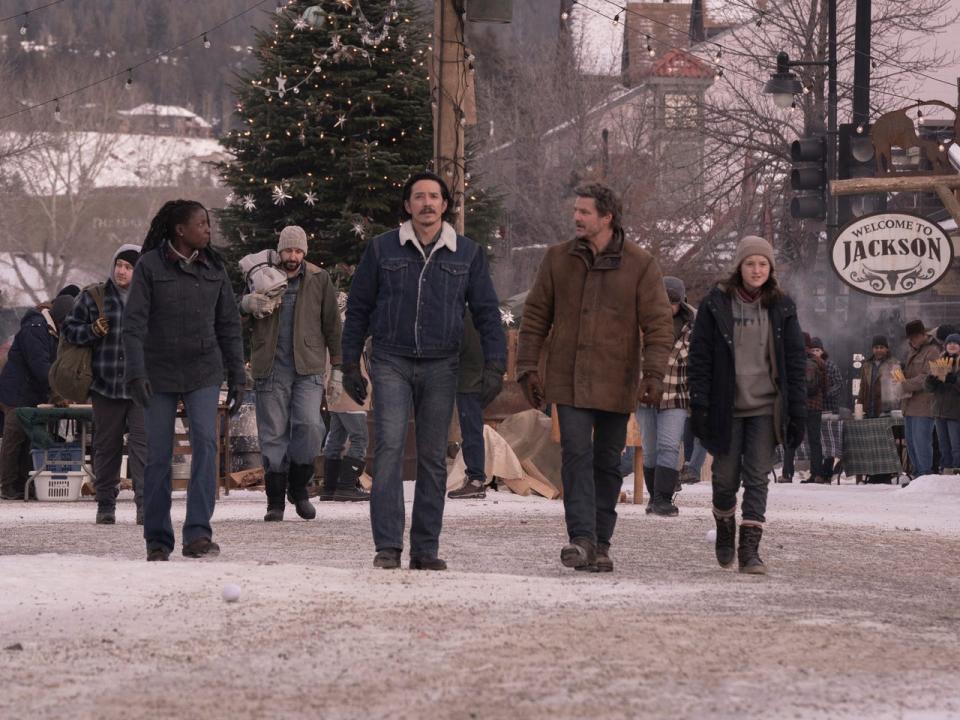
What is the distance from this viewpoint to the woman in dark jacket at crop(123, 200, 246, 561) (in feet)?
32.6

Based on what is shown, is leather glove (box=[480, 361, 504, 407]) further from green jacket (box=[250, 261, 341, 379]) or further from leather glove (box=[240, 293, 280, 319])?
leather glove (box=[240, 293, 280, 319])

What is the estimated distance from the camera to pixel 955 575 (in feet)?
33.5

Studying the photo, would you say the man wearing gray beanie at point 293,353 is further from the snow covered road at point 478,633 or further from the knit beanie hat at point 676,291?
the knit beanie hat at point 676,291

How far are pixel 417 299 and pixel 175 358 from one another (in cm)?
137

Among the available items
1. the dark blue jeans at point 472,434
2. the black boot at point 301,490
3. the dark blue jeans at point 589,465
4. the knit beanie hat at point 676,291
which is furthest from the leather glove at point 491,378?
the dark blue jeans at point 472,434

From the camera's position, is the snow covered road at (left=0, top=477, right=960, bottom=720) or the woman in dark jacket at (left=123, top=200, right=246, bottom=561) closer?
the snow covered road at (left=0, top=477, right=960, bottom=720)

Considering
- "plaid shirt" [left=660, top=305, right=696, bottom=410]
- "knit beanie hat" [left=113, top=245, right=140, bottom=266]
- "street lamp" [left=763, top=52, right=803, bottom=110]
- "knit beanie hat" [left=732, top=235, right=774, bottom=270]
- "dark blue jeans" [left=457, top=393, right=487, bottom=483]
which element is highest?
"street lamp" [left=763, top=52, right=803, bottom=110]

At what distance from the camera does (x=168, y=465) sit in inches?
396

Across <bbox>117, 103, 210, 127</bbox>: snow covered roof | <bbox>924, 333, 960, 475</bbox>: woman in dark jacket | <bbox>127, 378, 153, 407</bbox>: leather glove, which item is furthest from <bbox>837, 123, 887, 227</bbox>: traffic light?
<bbox>117, 103, 210, 127</bbox>: snow covered roof

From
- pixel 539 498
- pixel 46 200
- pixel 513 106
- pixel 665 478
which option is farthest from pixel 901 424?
pixel 46 200

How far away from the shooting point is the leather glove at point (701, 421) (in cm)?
989

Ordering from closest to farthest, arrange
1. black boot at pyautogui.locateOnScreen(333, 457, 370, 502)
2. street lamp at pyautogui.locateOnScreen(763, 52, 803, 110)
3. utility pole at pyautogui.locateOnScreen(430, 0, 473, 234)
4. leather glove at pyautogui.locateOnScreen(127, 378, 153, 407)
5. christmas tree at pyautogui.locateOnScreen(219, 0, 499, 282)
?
leather glove at pyautogui.locateOnScreen(127, 378, 153, 407), black boot at pyautogui.locateOnScreen(333, 457, 370, 502), utility pole at pyautogui.locateOnScreen(430, 0, 473, 234), street lamp at pyautogui.locateOnScreen(763, 52, 803, 110), christmas tree at pyautogui.locateOnScreen(219, 0, 499, 282)

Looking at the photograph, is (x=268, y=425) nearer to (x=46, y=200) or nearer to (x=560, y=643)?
(x=560, y=643)

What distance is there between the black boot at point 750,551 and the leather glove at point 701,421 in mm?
513
